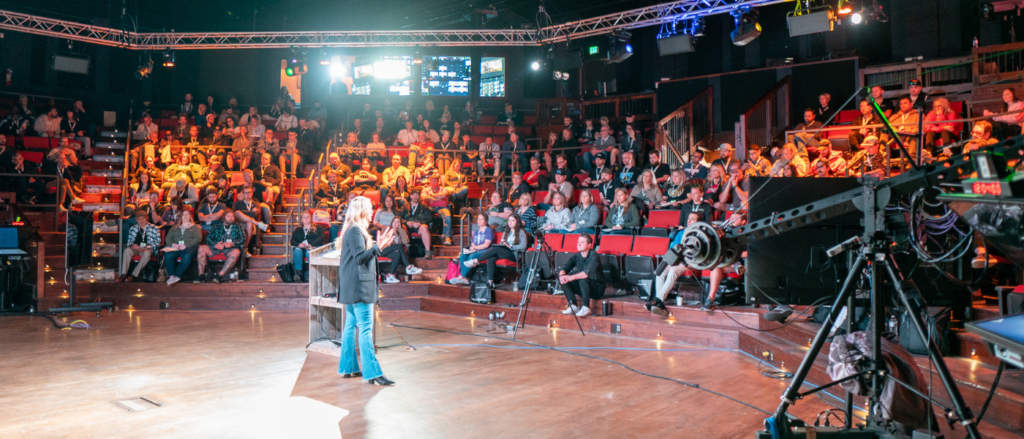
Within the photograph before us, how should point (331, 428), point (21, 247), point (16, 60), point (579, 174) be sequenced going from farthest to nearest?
point (16, 60), point (579, 174), point (21, 247), point (331, 428)

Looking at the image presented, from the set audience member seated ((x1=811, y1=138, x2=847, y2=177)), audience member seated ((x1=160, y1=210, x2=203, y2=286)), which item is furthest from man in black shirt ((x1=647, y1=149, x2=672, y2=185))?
audience member seated ((x1=160, y1=210, x2=203, y2=286))

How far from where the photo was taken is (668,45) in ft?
35.2

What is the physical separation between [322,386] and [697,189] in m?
5.81

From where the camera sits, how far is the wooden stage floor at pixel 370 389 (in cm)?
402

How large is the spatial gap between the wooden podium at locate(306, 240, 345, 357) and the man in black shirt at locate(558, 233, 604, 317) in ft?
9.29

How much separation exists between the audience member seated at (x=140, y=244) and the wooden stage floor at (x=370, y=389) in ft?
8.89

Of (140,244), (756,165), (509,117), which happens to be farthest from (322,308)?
(509,117)

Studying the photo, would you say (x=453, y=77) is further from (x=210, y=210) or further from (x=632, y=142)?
(x=210, y=210)

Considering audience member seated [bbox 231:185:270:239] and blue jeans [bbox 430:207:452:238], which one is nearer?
audience member seated [bbox 231:185:270:239]

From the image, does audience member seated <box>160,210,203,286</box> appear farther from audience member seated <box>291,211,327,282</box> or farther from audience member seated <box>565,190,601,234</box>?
audience member seated <box>565,190,601,234</box>

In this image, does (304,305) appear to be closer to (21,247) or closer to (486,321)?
(486,321)

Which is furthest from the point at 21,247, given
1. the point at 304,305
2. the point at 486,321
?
the point at 486,321

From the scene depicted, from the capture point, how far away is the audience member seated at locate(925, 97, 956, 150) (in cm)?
880

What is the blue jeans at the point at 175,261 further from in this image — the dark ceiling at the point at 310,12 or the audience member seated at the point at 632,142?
the dark ceiling at the point at 310,12
